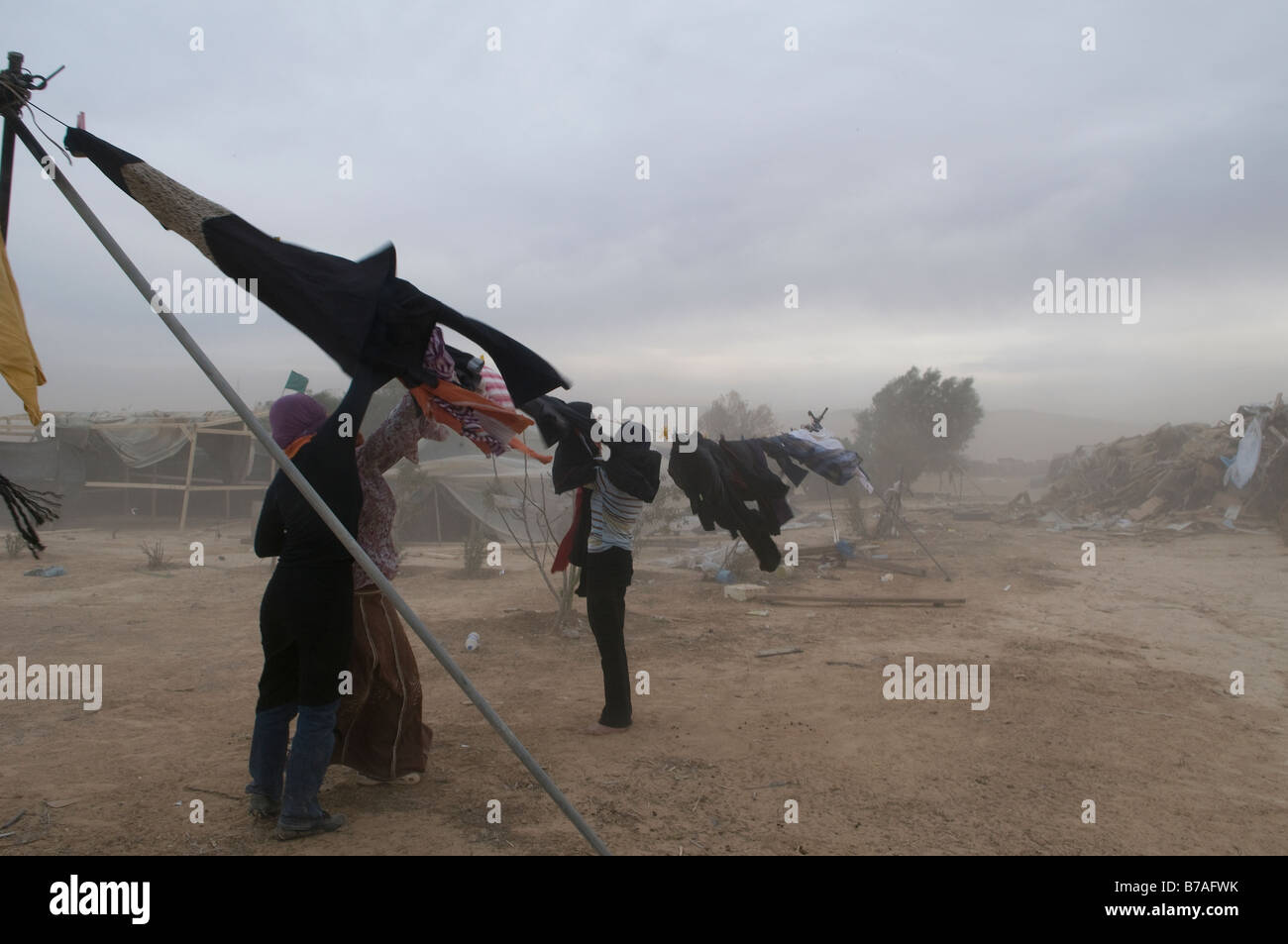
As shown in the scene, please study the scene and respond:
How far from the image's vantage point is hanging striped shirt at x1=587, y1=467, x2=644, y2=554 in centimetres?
463

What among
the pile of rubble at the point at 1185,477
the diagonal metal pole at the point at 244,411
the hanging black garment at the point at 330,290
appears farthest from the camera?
the pile of rubble at the point at 1185,477

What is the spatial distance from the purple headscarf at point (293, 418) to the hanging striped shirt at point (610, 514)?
1.75 metres

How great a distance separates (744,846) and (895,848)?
0.64m

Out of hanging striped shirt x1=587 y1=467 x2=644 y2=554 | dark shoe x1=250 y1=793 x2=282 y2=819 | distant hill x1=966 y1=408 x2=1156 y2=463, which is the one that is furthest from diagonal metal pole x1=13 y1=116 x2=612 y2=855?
distant hill x1=966 y1=408 x2=1156 y2=463

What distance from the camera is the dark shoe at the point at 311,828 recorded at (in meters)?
3.16

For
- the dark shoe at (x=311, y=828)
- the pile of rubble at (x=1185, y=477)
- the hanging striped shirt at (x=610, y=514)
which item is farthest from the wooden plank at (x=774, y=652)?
the pile of rubble at (x=1185, y=477)

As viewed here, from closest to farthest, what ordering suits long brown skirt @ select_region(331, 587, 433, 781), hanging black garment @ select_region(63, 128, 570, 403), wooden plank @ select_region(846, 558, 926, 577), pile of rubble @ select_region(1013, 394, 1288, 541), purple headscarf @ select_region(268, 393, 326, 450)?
hanging black garment @ select_region(63, 128, 570, 403) → purple headscarf @ select_region(268, 393, 326, 450) → long brown skirt @ select_region(331, 587, 433, 781) → wooden plank @ select_region(846, 558, 926, 577) → pile of rubble @ select_region(1013, 394, 1288, 541)

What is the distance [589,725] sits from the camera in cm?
482

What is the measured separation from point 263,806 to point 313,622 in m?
0.90

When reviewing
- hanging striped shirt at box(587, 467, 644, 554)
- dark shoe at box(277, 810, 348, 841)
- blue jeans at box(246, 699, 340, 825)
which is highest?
hanging striped shirt at box(587, 467, 644, 554)

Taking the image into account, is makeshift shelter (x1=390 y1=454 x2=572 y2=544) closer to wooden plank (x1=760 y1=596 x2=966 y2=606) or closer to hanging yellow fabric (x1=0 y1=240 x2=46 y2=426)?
wooden plank (x1=760 y1=596 x2=966 y2=606)

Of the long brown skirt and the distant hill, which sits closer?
the long brown skirt

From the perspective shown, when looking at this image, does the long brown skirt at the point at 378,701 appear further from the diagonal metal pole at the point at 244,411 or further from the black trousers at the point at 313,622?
the diagonal metal pole at the point at 244,411

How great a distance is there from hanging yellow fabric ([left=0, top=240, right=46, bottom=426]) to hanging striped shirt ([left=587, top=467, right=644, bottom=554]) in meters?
2.79
